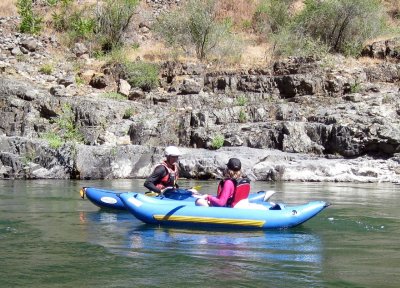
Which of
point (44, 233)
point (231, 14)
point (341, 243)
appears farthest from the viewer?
point (231, 14)

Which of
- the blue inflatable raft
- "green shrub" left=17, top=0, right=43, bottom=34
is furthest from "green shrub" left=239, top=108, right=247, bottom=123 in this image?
the blue inflatable raft

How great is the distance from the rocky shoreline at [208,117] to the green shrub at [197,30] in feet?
4.33

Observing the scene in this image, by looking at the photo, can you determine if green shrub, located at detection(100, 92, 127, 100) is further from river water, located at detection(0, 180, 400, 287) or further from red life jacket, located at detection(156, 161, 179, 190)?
red life jacket, located at detection(156, 161, 179, 190)

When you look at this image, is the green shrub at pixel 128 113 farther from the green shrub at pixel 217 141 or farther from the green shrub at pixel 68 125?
the green shrub at pixel 217 141

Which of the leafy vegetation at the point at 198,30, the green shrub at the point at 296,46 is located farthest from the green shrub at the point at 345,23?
the leafy vegetation at the point at 198,30

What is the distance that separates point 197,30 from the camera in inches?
869

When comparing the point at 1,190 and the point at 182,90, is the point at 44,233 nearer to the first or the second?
the point at 1,190

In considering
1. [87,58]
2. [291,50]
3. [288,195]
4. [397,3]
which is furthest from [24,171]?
[397,3]

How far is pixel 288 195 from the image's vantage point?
1061cm

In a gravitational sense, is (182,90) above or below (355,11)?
below

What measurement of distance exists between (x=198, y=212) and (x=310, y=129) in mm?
10678

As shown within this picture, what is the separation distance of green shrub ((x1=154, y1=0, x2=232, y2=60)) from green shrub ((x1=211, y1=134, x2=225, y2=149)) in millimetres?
6757

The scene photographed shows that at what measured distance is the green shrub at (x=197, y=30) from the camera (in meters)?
22.0

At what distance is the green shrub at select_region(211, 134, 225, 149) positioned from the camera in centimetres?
1627
